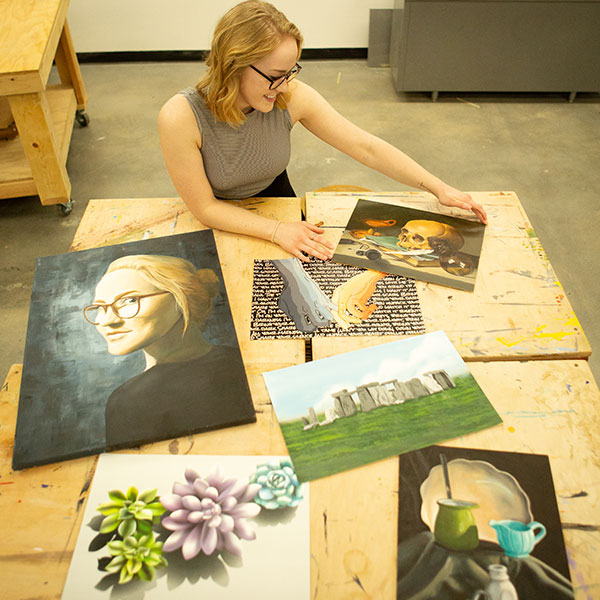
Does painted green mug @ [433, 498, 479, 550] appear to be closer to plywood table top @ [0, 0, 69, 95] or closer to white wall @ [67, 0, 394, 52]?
plywood table top @ [0, 0, 69, 95]

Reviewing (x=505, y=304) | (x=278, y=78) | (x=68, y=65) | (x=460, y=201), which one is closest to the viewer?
(x=505, y=304)

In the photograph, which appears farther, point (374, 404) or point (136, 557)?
point (374, 404)

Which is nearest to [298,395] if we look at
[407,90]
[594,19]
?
[407,90]

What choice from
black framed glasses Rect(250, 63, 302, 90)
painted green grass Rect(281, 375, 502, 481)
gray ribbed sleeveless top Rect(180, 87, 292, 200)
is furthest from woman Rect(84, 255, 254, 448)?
black framed glasses Rect(250, 63, 302, 90)

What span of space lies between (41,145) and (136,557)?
6.46 ft

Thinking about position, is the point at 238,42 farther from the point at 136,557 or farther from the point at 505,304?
the point at 136,557

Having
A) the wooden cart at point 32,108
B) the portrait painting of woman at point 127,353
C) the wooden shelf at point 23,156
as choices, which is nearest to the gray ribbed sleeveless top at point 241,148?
the portrait painting of woman at point 127,353

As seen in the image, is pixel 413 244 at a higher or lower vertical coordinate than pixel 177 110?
lower

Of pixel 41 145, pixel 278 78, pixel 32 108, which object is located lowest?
pixel 41 145

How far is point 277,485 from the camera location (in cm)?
79

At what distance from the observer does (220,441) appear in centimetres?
85

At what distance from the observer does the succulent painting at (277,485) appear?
77 cm

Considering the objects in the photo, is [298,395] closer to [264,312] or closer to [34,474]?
[264,312]

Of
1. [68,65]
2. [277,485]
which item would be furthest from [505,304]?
[68,65]
